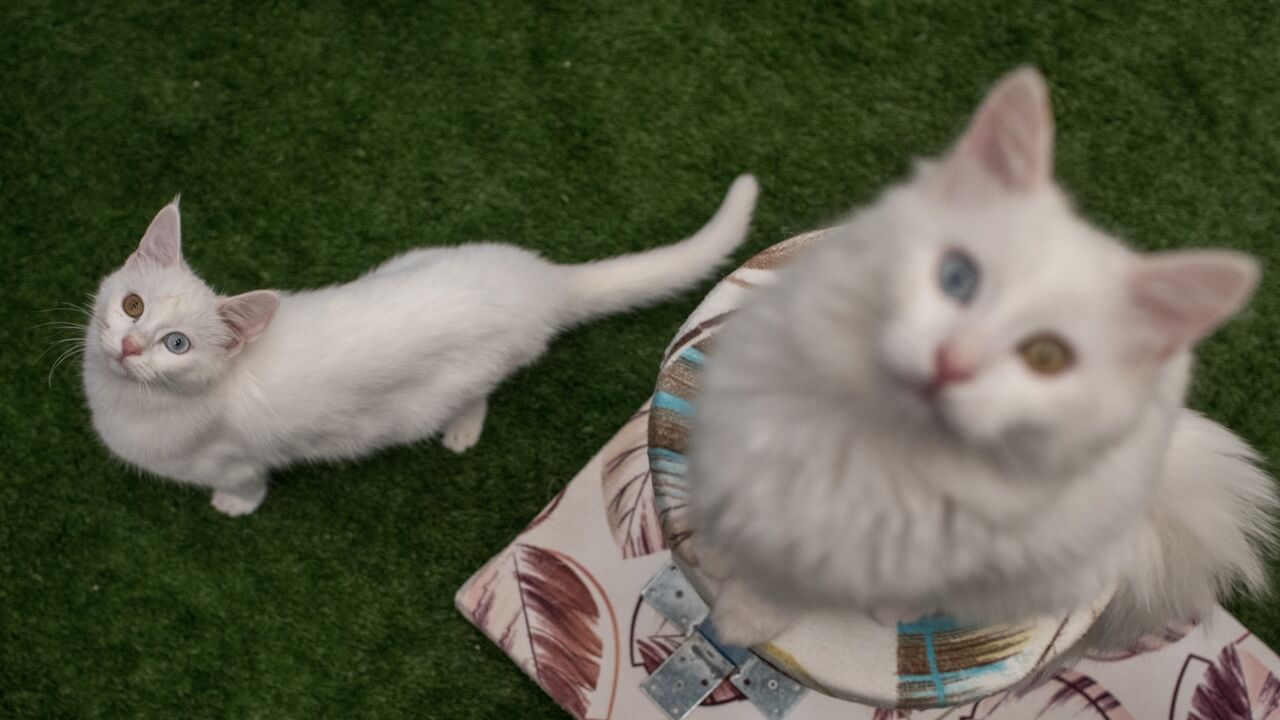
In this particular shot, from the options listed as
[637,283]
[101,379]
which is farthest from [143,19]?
[637,283]

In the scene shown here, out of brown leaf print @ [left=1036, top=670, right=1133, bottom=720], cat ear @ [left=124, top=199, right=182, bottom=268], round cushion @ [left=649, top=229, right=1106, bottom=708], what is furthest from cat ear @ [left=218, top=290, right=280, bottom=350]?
brown leaf print @ [left=1036, top=670, right=1133, bottom=720]

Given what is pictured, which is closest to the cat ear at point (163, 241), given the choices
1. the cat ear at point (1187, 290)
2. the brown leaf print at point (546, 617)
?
the brown leaf print at point (546, 617)

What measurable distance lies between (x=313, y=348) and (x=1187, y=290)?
53.2 inches

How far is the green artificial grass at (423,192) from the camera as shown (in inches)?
76.8

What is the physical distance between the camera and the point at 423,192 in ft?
7.10

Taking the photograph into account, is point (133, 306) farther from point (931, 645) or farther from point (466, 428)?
point (931, 645)

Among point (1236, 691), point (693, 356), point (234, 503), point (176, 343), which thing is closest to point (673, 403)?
point (693, 356)

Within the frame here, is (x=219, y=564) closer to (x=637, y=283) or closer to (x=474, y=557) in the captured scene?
(x=474, y=557)

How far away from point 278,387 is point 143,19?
1287mm

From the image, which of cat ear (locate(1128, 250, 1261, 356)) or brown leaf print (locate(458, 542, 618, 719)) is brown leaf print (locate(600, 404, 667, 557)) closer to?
brown leaf print (locate(458, 542, 618, 719))

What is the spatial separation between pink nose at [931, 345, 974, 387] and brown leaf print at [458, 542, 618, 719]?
124cm

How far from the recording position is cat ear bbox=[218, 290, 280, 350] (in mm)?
1484

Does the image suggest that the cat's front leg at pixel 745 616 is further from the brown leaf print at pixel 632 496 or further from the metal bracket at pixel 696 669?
the brown leaf print at pixel 632 496

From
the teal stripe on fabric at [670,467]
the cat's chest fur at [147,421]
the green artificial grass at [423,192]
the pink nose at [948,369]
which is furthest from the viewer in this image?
the green artificial grass at [423,192]
